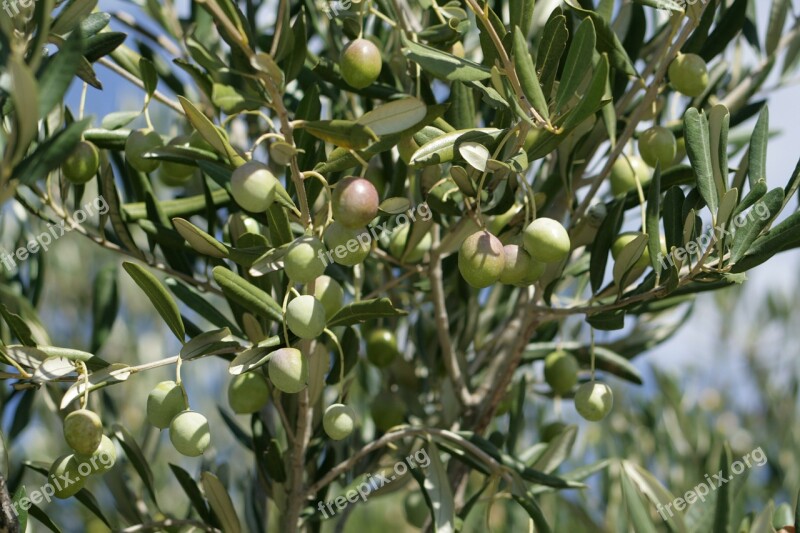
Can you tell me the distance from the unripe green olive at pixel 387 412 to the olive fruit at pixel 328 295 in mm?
412

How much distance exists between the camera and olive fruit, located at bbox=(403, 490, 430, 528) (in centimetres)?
148

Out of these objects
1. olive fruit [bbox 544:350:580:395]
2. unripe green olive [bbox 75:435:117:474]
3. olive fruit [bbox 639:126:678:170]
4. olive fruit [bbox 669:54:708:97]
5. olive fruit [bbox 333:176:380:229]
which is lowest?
olive fruit [bbox 544:350:580:395]

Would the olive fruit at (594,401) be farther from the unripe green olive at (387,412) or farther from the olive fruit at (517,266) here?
the unripe green olive at (387,412)

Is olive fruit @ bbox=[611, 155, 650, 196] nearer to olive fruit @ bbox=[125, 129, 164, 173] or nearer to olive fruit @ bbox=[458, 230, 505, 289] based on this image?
olive fruit @ bbox=[458, 230, 505, 289]

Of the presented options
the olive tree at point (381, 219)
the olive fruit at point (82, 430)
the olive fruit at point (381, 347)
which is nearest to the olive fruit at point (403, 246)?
the olive tree at point (381, 219)

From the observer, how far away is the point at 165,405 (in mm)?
944

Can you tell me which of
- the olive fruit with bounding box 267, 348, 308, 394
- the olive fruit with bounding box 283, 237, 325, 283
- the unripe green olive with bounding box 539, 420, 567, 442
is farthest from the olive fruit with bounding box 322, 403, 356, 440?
the unripe green olive with bounding box 539, 420, 567, 442

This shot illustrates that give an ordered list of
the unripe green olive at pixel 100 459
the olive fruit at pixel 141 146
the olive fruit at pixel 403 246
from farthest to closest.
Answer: the olive fruit at pixel 403 246
the olive fruit at pixel 141 146
the unripe green olive at pixel 100 459

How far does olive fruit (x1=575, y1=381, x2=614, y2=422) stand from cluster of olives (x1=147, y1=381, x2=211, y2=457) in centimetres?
45

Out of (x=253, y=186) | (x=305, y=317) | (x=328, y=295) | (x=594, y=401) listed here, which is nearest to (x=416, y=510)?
(x=594, y=401)

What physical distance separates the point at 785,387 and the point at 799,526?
7.15ft

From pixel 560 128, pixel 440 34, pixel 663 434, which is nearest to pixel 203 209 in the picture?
pixel 440 34

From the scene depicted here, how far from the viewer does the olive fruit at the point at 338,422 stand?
0.99 metres

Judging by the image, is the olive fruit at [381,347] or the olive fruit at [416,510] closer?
the olive fruit at [381,347]
